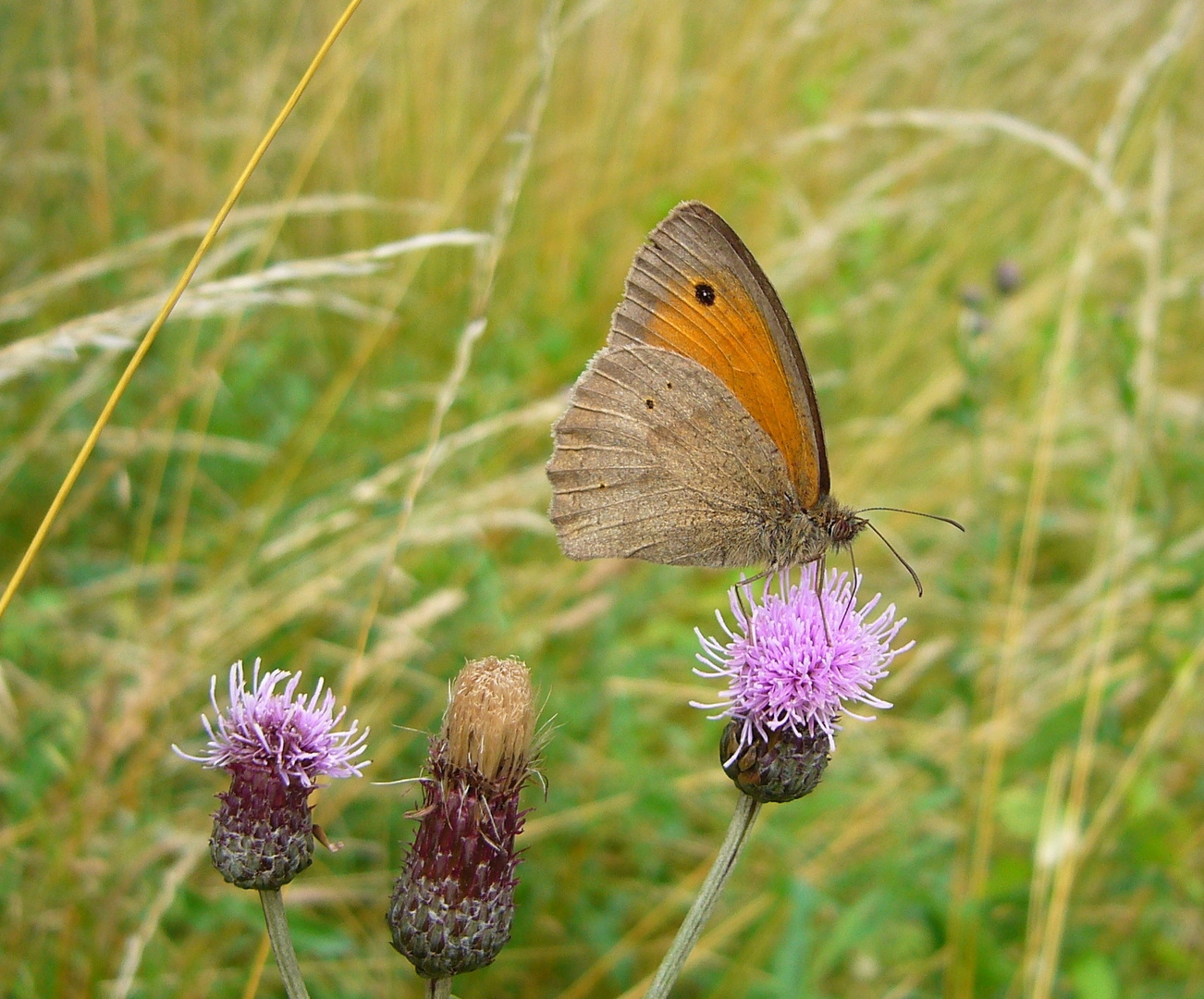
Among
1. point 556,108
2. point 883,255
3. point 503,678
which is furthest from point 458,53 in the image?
point 503,678

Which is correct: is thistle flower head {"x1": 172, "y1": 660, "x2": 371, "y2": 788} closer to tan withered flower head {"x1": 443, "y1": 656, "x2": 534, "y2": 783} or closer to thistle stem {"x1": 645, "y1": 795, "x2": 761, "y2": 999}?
tan withered flower head {"x1": 443, "y1": 656, "x2": 534, "y2": 783}

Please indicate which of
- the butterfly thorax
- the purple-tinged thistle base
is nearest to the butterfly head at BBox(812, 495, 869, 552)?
the butterfly thorax

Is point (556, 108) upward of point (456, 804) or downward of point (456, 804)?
upward

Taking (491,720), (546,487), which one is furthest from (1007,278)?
(491,720)

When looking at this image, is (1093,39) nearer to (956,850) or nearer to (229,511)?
(956,850)

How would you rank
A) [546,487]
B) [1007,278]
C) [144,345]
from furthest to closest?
[1007,278] < [546,487] < [144,345]

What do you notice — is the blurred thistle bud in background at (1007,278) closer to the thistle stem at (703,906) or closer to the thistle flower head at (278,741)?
the thistle stem at (703,906)

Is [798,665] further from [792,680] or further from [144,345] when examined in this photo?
[144,345]
